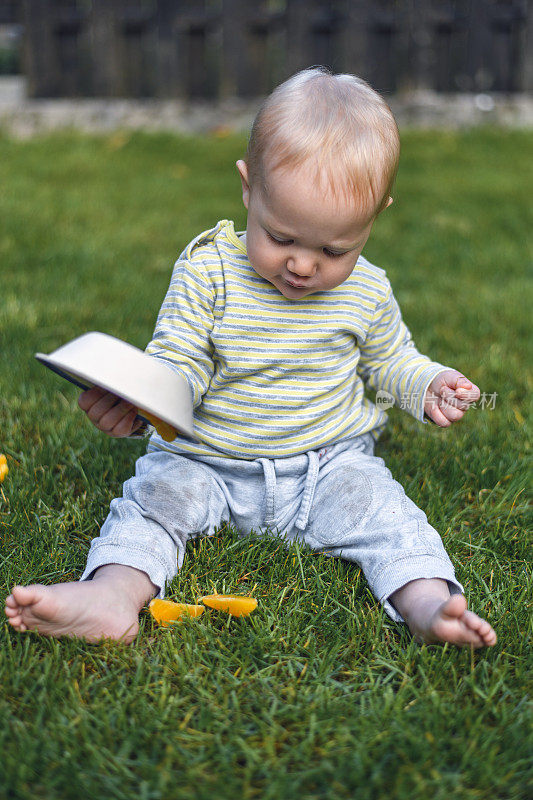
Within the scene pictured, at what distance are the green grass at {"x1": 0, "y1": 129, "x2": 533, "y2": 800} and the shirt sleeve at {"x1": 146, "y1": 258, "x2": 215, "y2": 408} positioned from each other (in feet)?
1.30

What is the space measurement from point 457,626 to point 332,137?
0.99 metres

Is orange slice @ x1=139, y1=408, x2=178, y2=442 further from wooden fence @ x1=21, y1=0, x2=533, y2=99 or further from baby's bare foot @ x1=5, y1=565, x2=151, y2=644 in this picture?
wooden fence @ x1=21, y1=0, x2=533, y2=99

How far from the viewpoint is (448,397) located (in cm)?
194

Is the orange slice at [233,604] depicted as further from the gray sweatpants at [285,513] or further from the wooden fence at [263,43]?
the wooden fence at [263,43]

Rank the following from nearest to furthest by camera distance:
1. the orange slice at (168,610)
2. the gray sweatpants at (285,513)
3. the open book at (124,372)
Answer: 1. the open book at (124,372)
2. the orange slice at (168,610)
3. the gray sweatpants at (285,513)

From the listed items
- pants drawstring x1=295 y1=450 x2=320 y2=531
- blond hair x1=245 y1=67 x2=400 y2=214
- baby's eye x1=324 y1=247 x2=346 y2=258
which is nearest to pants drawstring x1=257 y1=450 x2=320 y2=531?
pants drawstring x1=295 y1=450 x2=320 y2=531

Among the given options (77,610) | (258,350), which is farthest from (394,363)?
(77,610)

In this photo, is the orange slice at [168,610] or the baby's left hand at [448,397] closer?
the orange slice at [168,610]

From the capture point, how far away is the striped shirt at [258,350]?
6.27 feet

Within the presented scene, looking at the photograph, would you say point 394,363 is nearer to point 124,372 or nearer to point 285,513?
point 285,513

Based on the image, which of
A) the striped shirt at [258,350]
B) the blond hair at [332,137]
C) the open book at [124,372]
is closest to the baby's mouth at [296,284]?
the striped shirt at [258,350]

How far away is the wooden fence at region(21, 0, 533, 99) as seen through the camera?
6.60 metres

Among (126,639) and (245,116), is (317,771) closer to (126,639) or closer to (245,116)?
(126,639)

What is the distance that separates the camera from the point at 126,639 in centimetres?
158
